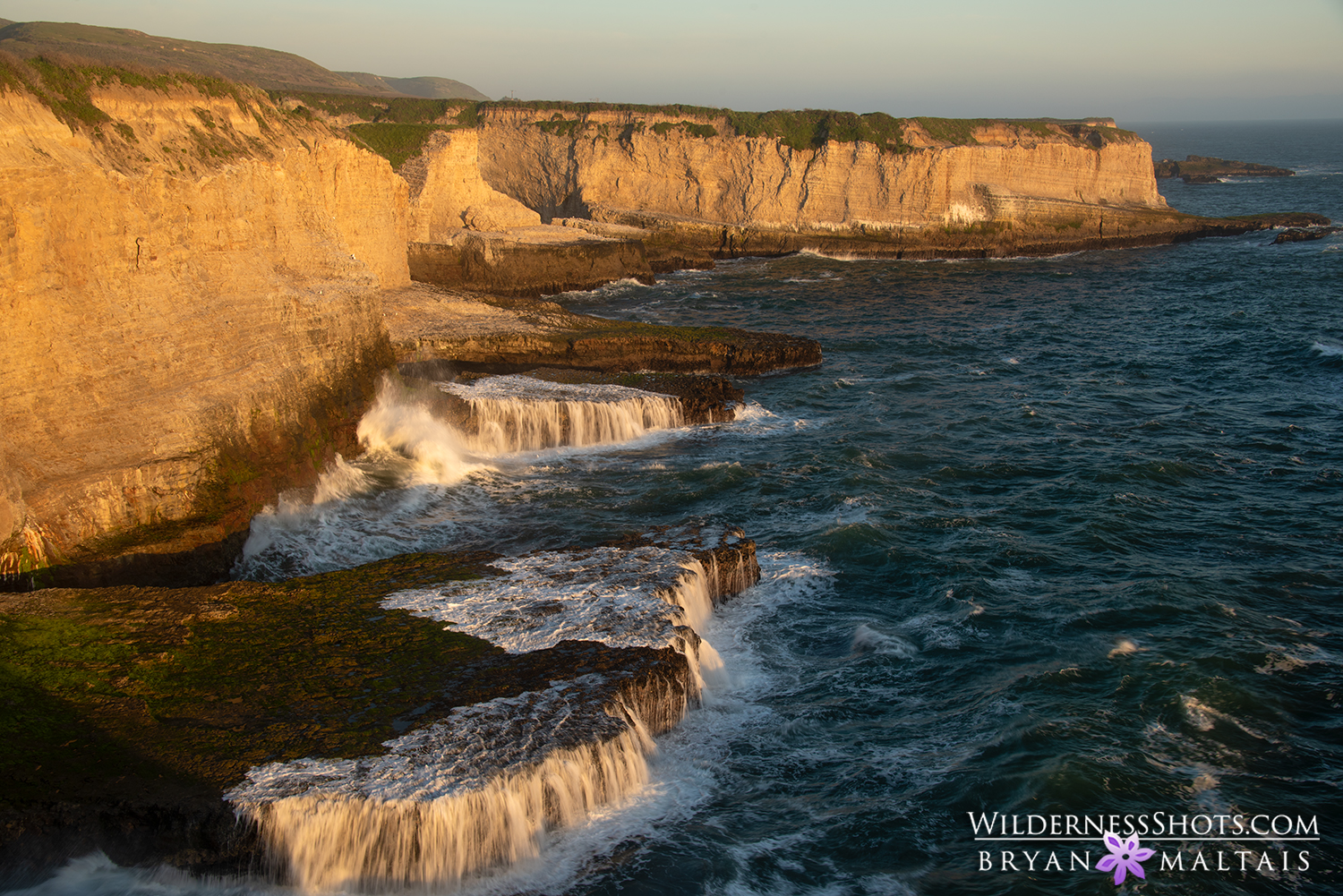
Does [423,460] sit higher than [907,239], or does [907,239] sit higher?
[907,239]

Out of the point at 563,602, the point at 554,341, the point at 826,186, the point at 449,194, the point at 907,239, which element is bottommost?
the point at 563,602

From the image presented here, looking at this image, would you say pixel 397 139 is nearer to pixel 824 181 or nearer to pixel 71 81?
pixel 71 81

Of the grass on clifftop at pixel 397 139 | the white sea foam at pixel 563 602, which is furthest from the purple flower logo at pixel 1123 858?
the grass on clifftop at pixel 397 139

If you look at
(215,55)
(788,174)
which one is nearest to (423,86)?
(215,55)

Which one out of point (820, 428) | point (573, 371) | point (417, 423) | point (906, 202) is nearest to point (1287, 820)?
point (820, 428)

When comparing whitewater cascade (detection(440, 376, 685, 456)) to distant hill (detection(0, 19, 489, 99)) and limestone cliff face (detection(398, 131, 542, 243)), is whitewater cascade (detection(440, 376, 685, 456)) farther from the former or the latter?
limestone cliff face (detection(398, 131, 542, 243))

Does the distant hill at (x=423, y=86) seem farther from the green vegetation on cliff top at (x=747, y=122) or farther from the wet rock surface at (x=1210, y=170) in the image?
the wet rock surface at (x=1210, y=170)

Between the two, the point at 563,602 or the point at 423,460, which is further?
the point at 423,460
